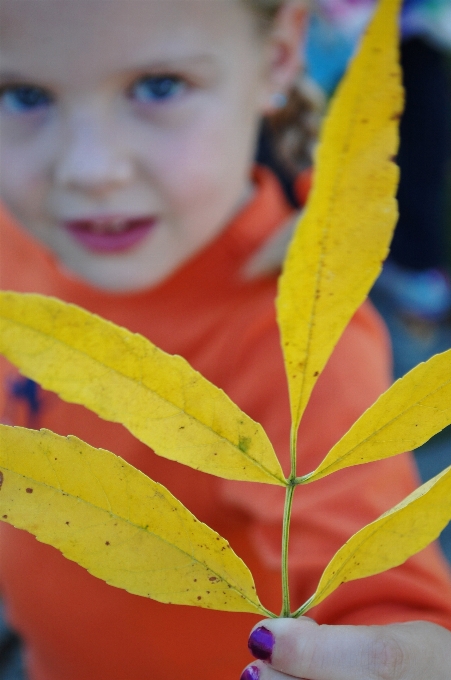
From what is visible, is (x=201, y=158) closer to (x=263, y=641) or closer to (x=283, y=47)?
(x=283, y=47)

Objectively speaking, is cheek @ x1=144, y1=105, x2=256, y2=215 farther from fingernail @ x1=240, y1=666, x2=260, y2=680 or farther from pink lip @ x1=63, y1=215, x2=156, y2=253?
fingernail @ x1=240, y1=666, x2=260, y2=680

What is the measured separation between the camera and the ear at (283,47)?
551 mm

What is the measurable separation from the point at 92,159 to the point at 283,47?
249 mm

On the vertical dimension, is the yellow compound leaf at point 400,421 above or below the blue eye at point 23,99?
below

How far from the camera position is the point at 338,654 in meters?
0.19

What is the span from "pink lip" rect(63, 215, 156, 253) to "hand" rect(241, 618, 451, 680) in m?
0.38

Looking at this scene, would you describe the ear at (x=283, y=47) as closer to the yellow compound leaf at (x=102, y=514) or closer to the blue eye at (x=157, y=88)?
the blue eye at (x=157, y=88)

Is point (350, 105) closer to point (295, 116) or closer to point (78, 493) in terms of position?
point (78, 493)

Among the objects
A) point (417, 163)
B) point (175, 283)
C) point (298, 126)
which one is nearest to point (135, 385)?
point (175, 283)

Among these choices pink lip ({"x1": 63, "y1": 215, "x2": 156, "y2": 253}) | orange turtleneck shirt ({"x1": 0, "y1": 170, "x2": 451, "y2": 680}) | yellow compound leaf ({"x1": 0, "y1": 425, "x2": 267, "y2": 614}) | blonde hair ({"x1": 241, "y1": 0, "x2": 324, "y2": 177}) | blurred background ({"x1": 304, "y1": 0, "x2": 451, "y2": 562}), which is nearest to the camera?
yellow compound leaf ({"x1": 0, "y1": 425, "x2": 267, "y2": 614})

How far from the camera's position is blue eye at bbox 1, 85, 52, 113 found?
0.45 meters

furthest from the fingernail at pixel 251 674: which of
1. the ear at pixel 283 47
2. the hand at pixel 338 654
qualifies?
the ear at pixel 283 47

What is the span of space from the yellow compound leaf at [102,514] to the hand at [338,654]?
2 centimetres

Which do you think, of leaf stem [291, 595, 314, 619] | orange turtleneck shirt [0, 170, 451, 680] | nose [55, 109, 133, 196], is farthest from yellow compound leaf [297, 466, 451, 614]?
nose [55, 109, 133, 196]
